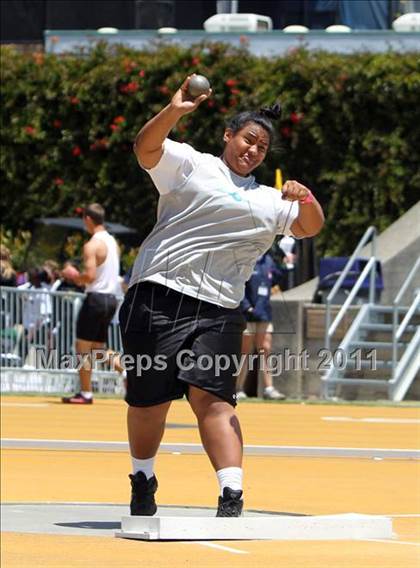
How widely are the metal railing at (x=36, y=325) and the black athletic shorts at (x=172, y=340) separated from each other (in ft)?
42.0

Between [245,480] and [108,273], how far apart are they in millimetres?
6796

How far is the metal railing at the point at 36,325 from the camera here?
20516mm

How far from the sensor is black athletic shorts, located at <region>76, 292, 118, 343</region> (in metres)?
17.0


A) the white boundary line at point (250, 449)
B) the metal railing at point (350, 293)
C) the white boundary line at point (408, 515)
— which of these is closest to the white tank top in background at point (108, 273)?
the metal railing at point (350, 293)

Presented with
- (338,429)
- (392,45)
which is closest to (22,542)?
(338,429)

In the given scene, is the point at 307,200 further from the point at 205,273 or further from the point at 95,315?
the point at 95,315

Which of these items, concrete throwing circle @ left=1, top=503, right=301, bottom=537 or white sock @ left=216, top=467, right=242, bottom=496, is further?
concrete throwing circle @ left=1, top=503, right=301, bottom=537

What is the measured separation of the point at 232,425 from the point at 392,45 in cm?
1915

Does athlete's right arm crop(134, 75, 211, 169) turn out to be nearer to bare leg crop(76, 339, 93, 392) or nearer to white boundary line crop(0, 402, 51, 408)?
bare leg crop(76, 339, 93, 392)

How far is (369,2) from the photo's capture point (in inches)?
1080

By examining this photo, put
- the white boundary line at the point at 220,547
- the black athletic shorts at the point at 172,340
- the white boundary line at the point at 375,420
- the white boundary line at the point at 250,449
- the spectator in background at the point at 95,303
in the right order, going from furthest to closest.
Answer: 1. the spectator in background at the point at 95,303
2. the white boundary line at the point at 375,420
3. the white boundary line at the point at 250,449
4. the black athletic shorts at the point at 172,340
5. the white boundary line at the point at 220,547

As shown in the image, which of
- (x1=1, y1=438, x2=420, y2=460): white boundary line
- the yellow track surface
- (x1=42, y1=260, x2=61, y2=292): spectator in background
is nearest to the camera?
the yellow track surface

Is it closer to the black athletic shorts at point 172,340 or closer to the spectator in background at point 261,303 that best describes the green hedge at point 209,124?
the spectator in background at point 261,303

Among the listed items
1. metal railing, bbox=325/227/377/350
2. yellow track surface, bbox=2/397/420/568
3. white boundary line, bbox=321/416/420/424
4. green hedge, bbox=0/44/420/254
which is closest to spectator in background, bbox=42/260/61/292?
green hedge, bbox=0/44/420/254
